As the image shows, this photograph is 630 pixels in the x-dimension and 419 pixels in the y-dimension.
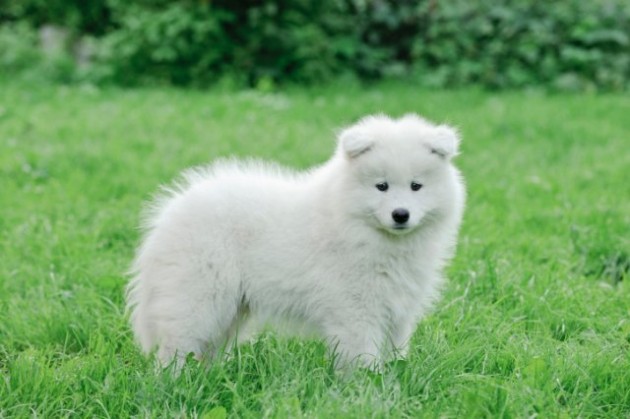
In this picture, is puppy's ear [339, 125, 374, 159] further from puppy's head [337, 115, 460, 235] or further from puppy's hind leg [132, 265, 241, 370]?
puppy's hind leg [132, 265, 241, 370]

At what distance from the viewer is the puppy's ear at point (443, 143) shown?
3158 mm

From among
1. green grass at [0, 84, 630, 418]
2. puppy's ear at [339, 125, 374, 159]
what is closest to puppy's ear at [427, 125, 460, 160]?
puppy's ear at [339, 125, 374, 159]

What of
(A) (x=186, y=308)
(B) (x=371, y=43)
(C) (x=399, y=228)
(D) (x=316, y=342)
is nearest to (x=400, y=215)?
(C) (x=399, y=228)

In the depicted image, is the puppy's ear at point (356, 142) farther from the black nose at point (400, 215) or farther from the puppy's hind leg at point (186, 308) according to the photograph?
the puppy's hind leg at point (186, 308)

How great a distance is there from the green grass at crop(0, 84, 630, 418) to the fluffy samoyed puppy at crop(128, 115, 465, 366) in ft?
0.51

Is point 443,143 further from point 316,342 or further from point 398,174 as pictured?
point 316,342

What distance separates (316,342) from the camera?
3.33 m

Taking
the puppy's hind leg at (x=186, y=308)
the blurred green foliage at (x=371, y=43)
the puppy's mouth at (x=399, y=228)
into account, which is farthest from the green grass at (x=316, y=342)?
the blurred green foliage at (x=371, y=43)

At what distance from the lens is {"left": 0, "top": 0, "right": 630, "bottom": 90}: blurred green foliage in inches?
427

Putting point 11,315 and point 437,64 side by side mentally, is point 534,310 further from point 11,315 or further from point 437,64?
point 437,64

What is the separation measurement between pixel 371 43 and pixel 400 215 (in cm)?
918

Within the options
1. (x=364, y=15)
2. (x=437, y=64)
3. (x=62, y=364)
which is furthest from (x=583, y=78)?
(x=62, y=364)

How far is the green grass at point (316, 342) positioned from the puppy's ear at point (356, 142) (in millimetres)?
757

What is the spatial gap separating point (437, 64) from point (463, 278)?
25.1 feet
